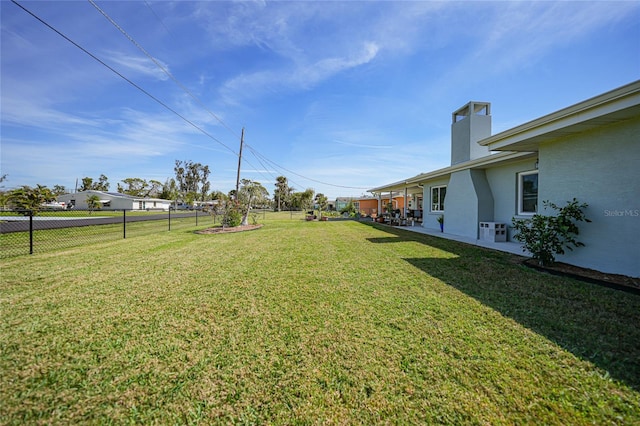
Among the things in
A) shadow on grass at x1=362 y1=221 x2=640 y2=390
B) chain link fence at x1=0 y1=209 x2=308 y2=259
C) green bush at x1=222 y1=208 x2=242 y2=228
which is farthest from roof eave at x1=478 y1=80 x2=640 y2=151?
green bush at x1=222 y1=208 x2=242 y2=228

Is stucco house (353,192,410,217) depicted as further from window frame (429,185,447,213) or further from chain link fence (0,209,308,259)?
chain link fence (0,209,308,259)

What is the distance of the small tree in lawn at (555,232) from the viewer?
5.04 m

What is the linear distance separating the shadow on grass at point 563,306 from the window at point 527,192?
3.27 meters

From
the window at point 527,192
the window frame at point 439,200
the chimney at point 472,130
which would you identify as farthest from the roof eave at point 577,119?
the window frame at point 439,200

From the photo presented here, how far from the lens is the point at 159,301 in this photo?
354 centimetres

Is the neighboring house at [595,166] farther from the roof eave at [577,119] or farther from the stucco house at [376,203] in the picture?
the stucco house at [376,203]

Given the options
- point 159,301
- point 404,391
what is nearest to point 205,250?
point 159,301

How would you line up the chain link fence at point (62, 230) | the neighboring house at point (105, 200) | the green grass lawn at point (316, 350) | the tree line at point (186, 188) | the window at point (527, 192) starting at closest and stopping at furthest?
the green grass lawn at point (316, 350) < the chain link fence at point (62, 230) < the window at point (527, 192) < the neighboring house at point (105, 200) < the tree line at point (186, 188)

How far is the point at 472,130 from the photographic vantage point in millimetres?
11211

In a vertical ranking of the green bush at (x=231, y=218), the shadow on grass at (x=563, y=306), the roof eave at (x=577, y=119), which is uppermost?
the roof eave at (x=577, y=119)

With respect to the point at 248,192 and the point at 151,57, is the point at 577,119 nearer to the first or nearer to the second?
the point at 151,57

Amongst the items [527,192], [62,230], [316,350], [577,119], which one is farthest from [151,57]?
[527,192]

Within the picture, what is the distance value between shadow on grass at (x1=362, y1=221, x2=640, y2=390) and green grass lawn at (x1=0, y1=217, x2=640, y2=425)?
0.02 meters

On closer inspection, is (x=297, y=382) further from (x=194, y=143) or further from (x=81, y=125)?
(x=194, y=143)
